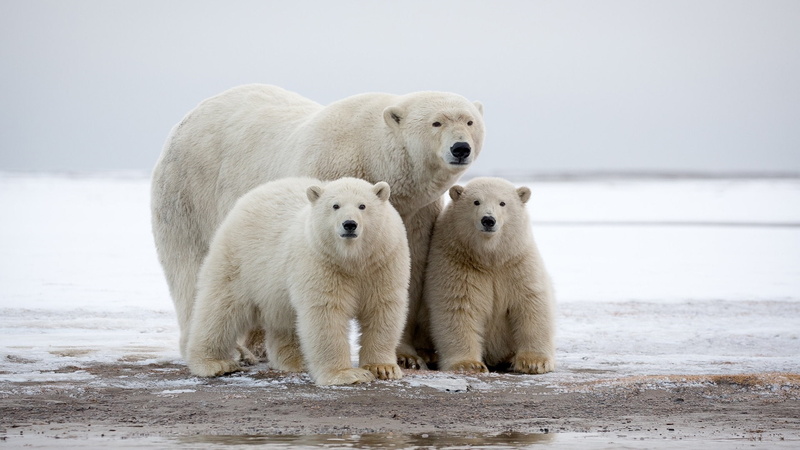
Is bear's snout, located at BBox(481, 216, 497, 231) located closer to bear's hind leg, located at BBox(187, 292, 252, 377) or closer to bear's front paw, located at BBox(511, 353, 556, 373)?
bear's front paw, located at BBox(511, 353, 556, 373)

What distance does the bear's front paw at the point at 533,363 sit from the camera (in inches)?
268

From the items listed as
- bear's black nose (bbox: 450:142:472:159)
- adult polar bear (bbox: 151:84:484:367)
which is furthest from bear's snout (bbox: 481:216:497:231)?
bear's black nose (bbox: 450:142:472:159)

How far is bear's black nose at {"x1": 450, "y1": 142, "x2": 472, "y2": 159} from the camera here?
260 inches

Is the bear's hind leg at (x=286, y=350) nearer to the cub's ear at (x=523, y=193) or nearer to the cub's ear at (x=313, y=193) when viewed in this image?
the cub's ear at (x=313, y=193)

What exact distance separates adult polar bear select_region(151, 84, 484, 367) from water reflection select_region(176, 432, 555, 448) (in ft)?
7.74

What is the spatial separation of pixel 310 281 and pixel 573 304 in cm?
520

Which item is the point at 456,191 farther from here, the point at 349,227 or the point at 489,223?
the point at 349,227

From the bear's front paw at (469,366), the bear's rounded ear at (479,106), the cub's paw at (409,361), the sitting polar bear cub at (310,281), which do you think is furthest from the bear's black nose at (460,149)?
the cub's paw at (409,361)

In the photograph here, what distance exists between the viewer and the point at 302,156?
7.23 metres

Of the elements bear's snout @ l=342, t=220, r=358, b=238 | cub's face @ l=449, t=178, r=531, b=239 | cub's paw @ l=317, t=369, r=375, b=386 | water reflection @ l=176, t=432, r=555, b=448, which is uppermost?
cub's face @ l=449, t=178, r=531, b=239

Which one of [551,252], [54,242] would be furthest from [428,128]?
[54,242]

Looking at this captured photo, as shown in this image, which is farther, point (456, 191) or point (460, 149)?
point (456, 191)

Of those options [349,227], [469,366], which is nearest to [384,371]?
[469,366]

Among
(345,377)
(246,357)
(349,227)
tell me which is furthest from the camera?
(246,357)
